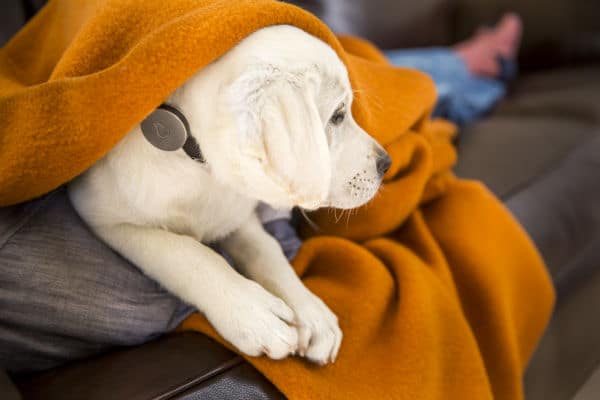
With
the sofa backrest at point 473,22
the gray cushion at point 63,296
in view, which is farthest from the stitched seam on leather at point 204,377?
the sofa backrest at point 473,22

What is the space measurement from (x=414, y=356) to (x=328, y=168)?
0.29 metres

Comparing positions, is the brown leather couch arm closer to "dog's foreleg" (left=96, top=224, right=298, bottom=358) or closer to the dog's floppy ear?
"dog's foreleg" (left=96, top=224, right=298, bottom=358)

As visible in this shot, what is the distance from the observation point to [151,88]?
0.65 metres

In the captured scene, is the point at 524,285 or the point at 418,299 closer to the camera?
the point at 418,299

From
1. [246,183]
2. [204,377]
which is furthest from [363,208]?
[204,377]

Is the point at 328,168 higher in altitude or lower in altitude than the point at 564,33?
higher

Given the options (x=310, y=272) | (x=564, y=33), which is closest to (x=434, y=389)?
(x=310, y=272)

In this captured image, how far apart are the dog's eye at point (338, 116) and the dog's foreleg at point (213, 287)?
238mm

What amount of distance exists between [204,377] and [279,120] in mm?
306

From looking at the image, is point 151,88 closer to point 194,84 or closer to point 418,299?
point 194,84

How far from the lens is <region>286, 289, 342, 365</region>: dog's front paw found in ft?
2.23

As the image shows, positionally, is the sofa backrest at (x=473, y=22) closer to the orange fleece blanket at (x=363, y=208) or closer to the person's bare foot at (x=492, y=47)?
the person's bare foot at (x=492, y=47)

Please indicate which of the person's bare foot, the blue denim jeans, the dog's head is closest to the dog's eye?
the dog's head

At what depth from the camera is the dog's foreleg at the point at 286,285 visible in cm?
68
